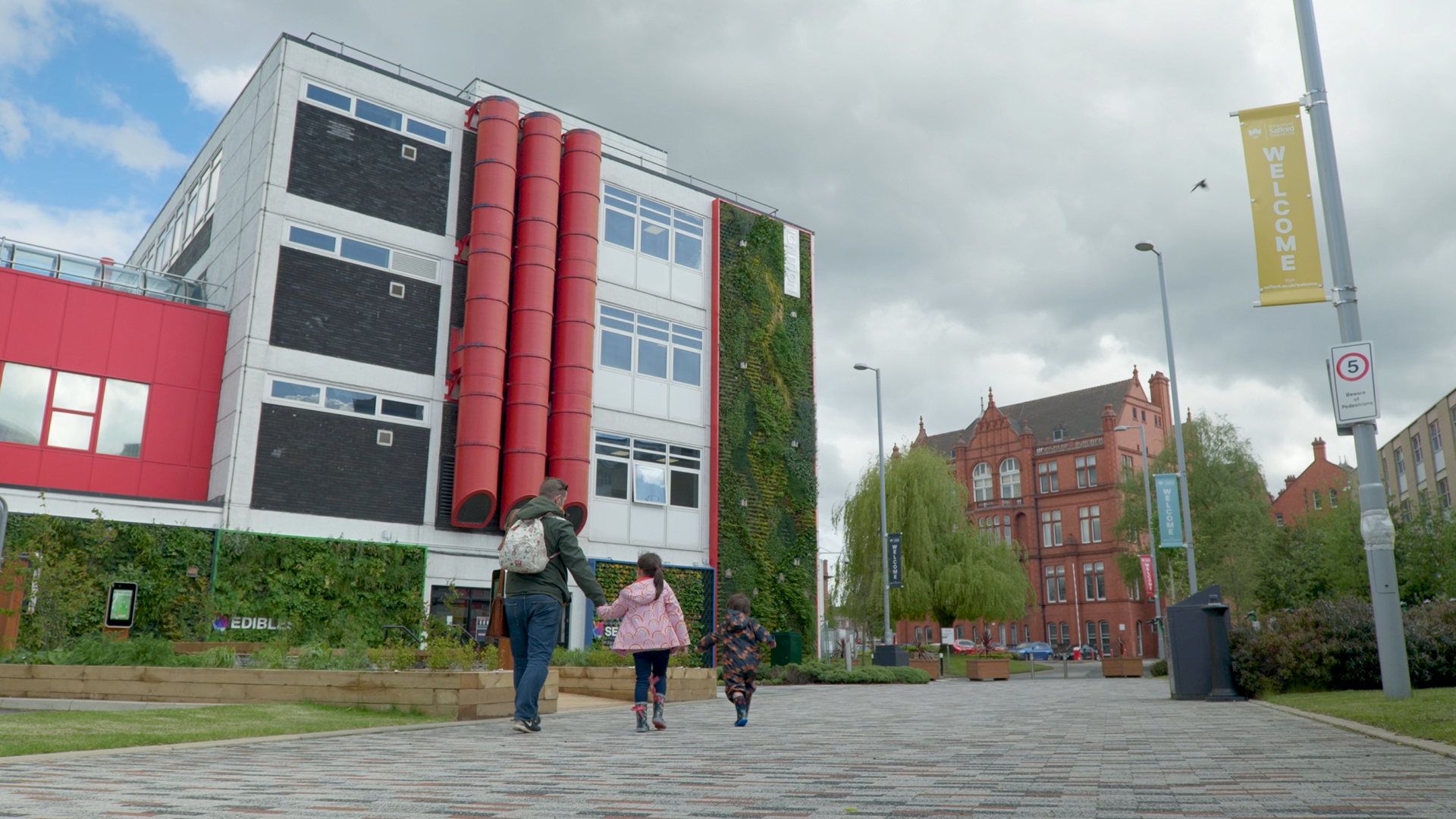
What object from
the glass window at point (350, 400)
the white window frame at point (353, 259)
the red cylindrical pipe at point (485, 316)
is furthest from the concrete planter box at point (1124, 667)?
the white window frame at point (353, 259)

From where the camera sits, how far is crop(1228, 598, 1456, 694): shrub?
481 inches

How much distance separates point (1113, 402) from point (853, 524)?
45.5 metres

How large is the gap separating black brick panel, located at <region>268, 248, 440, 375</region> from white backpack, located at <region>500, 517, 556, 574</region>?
17.4 metres

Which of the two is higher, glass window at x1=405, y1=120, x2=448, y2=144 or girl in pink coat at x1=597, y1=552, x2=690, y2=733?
glass window at x1=405, y1=120, x2=448, y2=144

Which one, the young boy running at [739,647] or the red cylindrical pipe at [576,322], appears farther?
the red cylindrical pipe at [576,322]

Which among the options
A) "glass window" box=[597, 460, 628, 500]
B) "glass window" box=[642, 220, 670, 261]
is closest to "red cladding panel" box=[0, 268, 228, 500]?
"glass window" box=[597, 460, 628, 500]

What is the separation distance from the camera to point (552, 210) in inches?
1082

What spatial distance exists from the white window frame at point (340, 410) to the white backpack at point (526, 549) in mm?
16879

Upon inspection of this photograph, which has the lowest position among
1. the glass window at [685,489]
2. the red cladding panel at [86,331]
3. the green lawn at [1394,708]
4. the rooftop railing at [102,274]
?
the green lawn at [1394,708]

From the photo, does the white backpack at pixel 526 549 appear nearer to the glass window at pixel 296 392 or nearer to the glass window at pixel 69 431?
the glass window at pixel 296 392

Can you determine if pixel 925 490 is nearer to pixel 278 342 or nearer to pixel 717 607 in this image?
pixel 717 607

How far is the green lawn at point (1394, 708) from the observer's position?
22.6ft

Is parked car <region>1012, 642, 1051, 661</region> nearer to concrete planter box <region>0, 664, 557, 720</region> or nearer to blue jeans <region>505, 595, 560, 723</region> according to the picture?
concrete planter box <region>0, 664, 557, 720</region>

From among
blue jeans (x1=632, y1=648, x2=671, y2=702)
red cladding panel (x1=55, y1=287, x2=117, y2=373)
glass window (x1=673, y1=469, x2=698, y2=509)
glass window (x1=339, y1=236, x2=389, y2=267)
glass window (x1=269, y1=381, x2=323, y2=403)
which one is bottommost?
blue jeans (x1=632, y1=648, x2=671, y2=702)
